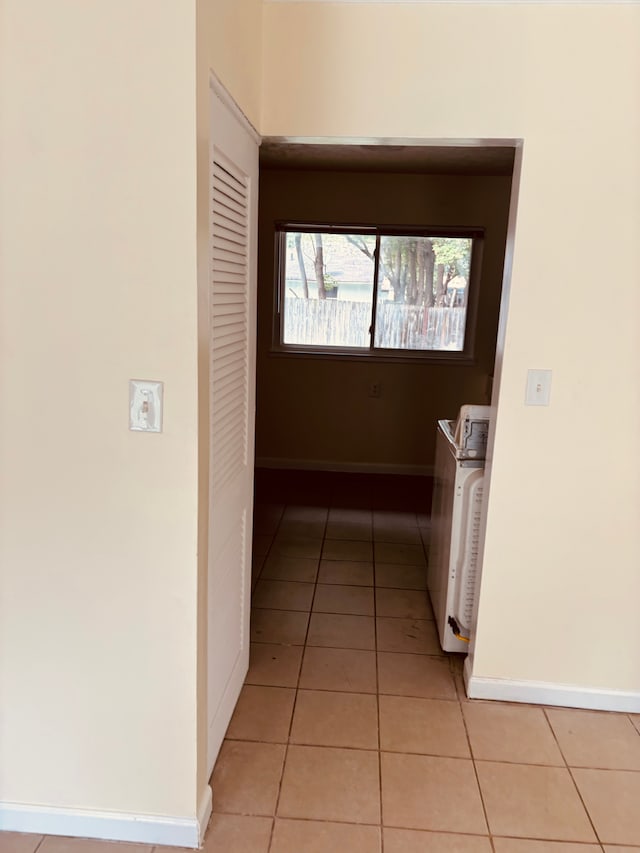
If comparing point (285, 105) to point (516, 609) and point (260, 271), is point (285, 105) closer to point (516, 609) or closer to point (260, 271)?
point (516, 609)

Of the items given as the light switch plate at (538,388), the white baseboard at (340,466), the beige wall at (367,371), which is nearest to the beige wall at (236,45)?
the light switch plate at (538,388)

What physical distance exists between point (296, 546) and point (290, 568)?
29cm

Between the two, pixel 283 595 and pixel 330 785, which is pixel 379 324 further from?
pixel 330 785

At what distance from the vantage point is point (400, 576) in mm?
3281

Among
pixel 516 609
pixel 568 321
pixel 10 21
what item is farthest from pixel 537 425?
pixel 10 21

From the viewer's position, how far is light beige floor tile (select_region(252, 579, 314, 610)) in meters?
2.92

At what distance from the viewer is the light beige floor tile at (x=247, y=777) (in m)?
1.79

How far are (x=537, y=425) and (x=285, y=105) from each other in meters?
1.29

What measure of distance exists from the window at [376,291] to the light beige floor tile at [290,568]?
1.99 m

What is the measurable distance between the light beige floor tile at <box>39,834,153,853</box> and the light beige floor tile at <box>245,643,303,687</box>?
0.76m

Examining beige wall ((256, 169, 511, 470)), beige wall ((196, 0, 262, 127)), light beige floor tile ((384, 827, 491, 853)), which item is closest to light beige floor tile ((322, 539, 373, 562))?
beige wall ((256, 169, 511, 470))

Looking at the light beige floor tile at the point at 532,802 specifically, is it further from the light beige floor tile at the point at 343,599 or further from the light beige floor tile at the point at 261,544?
the light beige floor tile at the point at 261,544

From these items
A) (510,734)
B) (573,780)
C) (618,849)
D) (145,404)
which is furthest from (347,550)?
(145,404)

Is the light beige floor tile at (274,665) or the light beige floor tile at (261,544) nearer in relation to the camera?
the light beige floor tile at (274,665)
